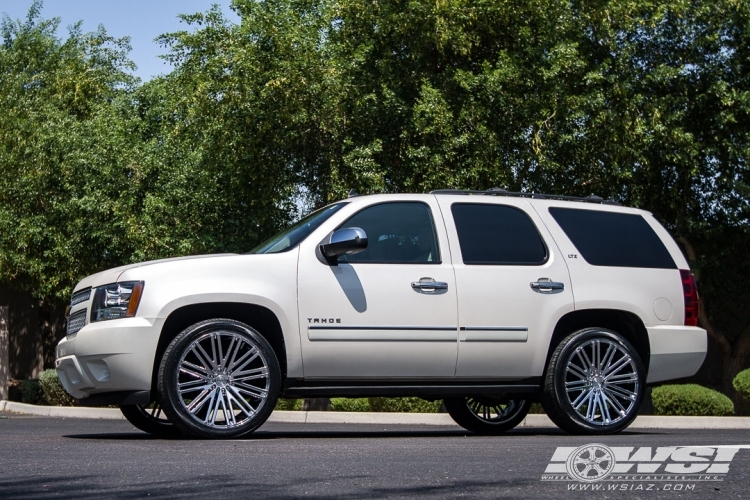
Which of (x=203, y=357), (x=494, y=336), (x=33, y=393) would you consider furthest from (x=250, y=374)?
(x=33, y=393)

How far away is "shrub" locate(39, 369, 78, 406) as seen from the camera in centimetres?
2292

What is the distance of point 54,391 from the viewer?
23078 mm

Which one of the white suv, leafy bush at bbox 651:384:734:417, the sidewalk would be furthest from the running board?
leafy bush at bbox 651:384:734:417

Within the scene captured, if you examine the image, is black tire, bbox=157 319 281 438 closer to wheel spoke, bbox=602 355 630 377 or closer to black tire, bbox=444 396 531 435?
black tire, bbox=444 396 531 435

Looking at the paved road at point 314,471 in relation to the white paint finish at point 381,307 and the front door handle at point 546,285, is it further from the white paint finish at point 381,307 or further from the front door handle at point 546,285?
the front door handle at point 546,285

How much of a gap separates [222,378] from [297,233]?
1.44 metres

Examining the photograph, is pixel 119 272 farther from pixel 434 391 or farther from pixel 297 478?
pixel 297 478

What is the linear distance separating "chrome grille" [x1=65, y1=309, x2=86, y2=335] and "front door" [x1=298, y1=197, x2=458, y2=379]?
172 centimetres

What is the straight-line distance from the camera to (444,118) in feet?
62.3

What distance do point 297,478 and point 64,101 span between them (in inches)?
993

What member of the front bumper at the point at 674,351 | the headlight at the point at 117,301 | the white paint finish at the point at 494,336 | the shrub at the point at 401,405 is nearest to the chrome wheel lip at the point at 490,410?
the front bumper at the point at 674,351

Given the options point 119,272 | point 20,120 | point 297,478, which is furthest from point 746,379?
point 20,120

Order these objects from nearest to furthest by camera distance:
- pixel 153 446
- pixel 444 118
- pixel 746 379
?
1. pixel 153 446
2. pixel 746 379
3. pixel 444 118

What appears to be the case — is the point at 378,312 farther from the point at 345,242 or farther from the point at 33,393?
the point at 33,393
